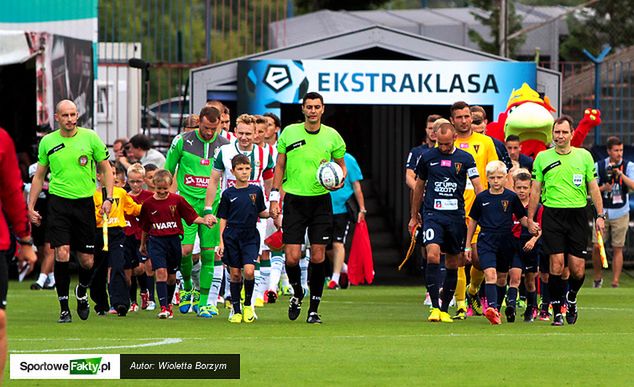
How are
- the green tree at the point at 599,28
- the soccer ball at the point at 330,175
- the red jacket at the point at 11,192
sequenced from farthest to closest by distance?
the green tree at the point at 599,28, the soccer ball at the point at 330,175, the red jacket at the point at 11,192

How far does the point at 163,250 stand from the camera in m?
16.0

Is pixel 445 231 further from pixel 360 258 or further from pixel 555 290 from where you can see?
pixel 360 258

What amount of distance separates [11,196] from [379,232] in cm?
2101

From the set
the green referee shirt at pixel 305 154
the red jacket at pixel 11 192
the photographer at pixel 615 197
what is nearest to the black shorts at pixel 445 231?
the green referee shirt at pixel 305 154

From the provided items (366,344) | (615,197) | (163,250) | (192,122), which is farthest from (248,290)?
(615,197)

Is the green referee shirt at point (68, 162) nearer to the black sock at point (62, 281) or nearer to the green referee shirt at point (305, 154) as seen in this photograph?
the black sock at point (62, 281)

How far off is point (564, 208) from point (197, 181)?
3.77m

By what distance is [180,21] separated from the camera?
32125 millimetres

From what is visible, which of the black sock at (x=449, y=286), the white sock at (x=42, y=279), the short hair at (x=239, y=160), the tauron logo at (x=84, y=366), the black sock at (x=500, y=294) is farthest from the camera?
the white sock at (x=42, y=279)

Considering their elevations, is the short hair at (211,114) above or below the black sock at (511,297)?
above

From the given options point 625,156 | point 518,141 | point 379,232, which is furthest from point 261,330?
point 379,232

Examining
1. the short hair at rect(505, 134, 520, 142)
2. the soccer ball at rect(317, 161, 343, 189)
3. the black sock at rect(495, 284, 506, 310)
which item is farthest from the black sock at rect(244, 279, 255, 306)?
the short hair at rect(505, 134, 520, 142)

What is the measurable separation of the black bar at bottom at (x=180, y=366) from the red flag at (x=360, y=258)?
10695mm

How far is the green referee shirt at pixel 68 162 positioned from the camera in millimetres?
15086
